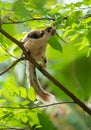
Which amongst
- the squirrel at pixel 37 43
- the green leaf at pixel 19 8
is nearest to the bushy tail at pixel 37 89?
the squirrel at pixel 37 43

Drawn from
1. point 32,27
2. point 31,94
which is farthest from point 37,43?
point 31,94

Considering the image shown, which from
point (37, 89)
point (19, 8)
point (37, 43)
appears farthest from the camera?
point (37, 89)

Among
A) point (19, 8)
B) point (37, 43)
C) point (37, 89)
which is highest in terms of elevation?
point (19, 8)

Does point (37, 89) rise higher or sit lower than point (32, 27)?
lower

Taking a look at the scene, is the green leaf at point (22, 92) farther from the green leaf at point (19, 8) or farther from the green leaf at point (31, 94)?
the green leaf at point (19, 8)

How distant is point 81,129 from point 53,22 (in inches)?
56.9

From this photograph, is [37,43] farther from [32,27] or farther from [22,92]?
[22,92]

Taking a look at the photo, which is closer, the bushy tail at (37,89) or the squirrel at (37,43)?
the squirrel at (37,43)

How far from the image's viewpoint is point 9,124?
1.31 meters

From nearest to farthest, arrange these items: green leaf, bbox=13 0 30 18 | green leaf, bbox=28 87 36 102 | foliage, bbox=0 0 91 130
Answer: green leaf, bbox=13 0 30 18 → foliage, bbox=0 0 91 130 → green leaf, bbox=28 87 36 102

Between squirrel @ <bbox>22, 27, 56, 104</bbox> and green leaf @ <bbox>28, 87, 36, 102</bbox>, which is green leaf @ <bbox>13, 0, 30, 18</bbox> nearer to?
squirrel @ <bbox>22, 27, 56, 104</bbox>

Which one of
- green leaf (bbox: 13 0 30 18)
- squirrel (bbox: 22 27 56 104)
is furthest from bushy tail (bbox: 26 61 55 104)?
green leaf (bbox: 13 0 30 18)

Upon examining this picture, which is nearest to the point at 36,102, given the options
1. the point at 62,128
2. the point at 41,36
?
the point at 41,36

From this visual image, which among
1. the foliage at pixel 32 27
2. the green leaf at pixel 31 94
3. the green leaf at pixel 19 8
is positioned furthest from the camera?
the green leaf at pixel 31 94
